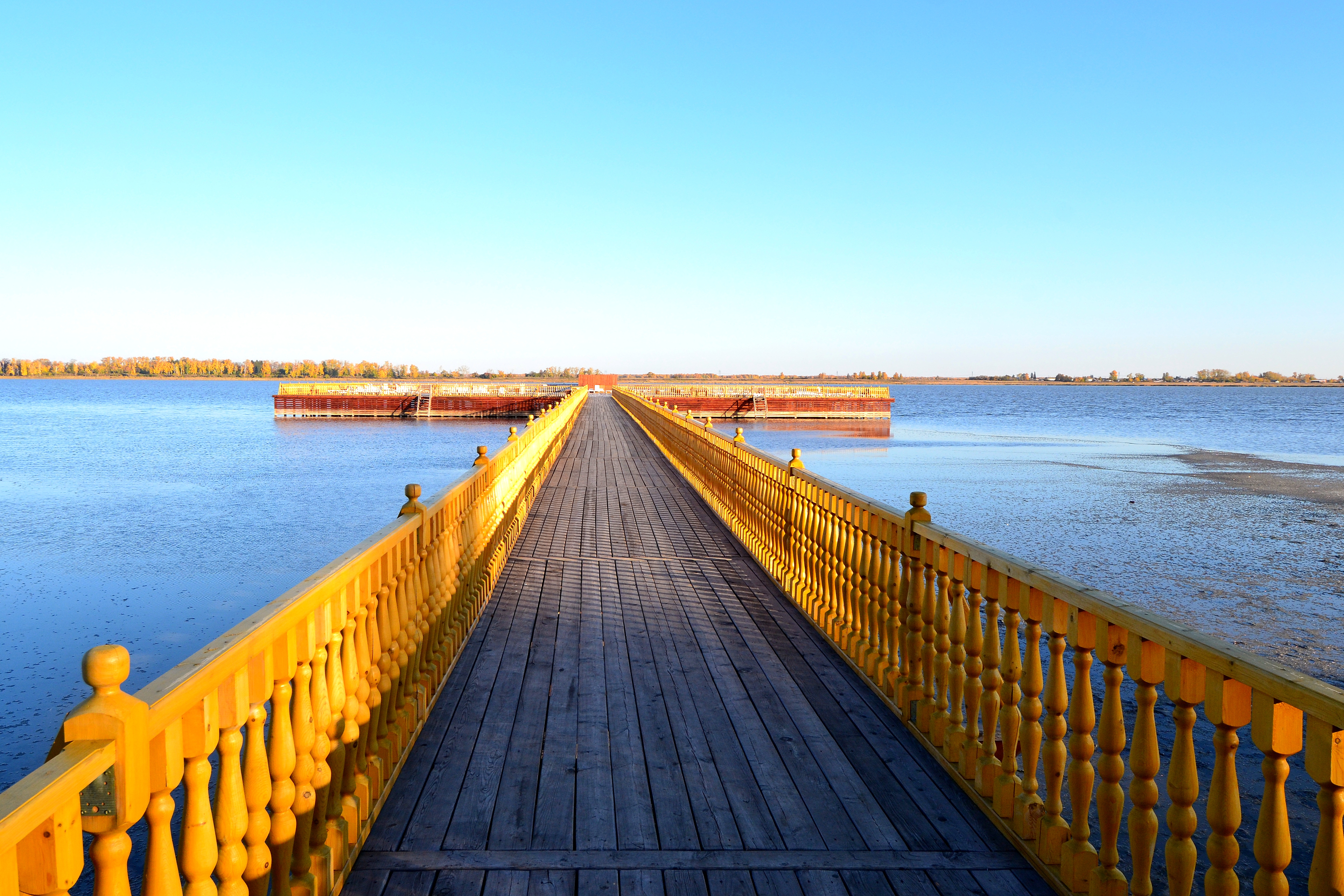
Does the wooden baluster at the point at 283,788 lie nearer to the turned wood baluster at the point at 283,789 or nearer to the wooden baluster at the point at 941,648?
the turned wood baluster at the point at 283,789

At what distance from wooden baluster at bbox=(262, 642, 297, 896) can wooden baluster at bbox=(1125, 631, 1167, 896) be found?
102 inches

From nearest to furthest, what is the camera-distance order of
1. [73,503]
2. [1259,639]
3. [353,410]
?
[1259,639] → [73,503] → [353,410]

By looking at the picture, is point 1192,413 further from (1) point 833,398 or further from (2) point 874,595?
(2) point 874,595

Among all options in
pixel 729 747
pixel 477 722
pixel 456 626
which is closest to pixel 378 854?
pixel 477 722

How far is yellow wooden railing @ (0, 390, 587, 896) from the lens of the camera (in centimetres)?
158

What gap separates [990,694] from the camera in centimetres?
369

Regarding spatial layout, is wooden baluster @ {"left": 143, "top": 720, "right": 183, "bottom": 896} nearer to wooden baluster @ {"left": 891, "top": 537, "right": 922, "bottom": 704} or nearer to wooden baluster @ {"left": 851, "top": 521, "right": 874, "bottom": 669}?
wooden baluster @ {"left": 891, "top": 537, "right": 922, "bottom": 704}

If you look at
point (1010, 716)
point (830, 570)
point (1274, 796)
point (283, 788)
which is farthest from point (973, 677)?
point (283, 788)

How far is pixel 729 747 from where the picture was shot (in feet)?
14.0

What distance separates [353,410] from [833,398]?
1825 inches

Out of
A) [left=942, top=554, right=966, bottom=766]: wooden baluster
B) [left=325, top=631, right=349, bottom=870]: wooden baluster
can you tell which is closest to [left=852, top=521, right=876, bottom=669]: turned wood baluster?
[left=942, top=554, right=966, bottom=766]: wooden baluster

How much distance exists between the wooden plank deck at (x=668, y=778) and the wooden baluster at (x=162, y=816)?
4.39ft

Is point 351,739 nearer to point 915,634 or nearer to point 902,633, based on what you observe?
point 915,634

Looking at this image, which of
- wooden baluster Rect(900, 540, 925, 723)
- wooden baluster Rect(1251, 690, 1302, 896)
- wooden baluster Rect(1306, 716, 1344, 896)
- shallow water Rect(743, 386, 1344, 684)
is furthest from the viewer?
shallow water Rect(743, 386, 1344, 684)
